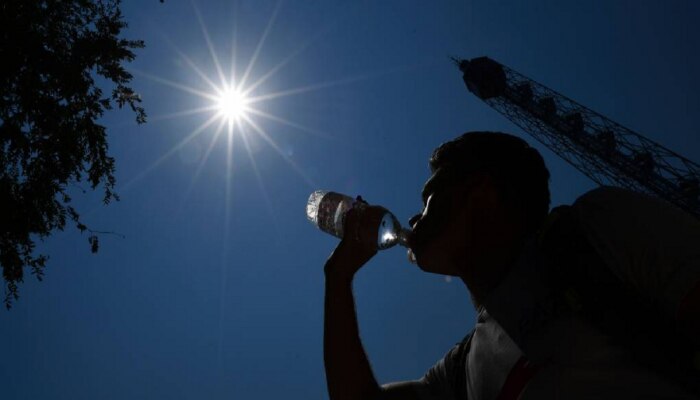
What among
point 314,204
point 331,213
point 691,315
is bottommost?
point 691,315

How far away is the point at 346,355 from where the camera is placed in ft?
6.95

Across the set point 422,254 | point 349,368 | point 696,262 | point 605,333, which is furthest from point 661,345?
point 349,368

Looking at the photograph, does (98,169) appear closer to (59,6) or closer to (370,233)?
(59,6)

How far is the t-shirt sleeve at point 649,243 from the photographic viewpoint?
1035 millimetres

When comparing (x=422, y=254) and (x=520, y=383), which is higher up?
(x=422, y=254)

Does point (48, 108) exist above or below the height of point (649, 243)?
above

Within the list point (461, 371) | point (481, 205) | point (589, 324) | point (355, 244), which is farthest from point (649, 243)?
point (355, 244)

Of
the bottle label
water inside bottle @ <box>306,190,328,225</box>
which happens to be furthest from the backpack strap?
water inside bottle @ <box>306,190,328,225</box>

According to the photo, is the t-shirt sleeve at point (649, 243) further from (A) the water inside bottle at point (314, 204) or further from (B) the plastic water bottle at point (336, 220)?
(A) the water inside bottle at point (314, 204)

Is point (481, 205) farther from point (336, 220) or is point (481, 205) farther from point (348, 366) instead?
point (336, 220)

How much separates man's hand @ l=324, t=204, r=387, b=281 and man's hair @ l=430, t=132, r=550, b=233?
0.67 metres

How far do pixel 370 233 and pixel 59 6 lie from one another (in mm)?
7969

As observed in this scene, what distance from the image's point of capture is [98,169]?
23.3ft

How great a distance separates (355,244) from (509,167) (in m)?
1.08
